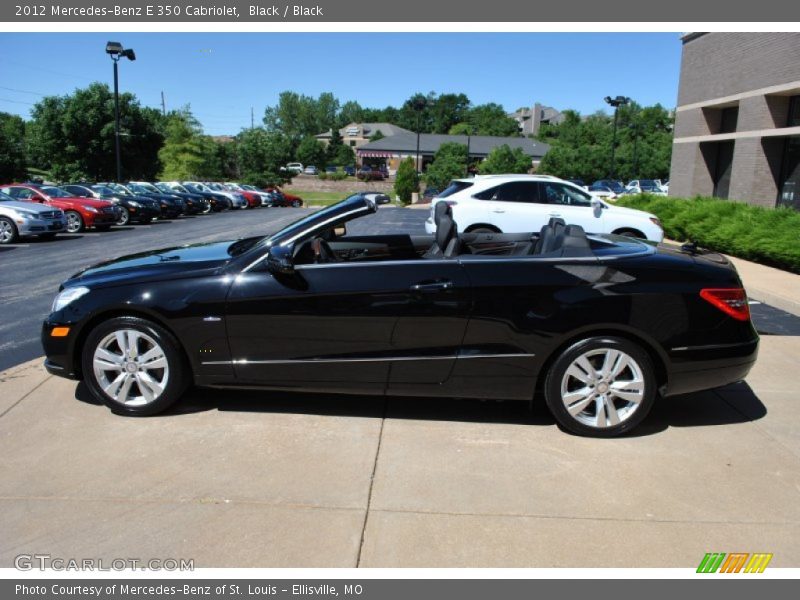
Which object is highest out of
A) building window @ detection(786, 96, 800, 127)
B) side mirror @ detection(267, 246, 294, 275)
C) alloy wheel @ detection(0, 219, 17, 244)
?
building window @ detection(786, 96, 800, 127)

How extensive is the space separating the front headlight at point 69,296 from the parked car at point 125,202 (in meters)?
18.4

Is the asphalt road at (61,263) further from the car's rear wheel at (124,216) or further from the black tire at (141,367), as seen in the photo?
the black tire at (141,367)

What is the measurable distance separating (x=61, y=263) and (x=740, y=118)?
19.7m

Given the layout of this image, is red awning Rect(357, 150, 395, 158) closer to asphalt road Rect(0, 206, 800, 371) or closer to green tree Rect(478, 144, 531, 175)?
green tree Rect(478, 144, 531, 175)

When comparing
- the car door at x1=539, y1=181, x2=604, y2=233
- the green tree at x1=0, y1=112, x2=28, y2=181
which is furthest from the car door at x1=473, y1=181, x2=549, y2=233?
the green tree at x1=0, y1=112, x2=28, y2=181

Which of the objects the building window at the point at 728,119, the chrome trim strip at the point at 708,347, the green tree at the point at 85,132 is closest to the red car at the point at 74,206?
the chrome trim strip at the point at 708,347

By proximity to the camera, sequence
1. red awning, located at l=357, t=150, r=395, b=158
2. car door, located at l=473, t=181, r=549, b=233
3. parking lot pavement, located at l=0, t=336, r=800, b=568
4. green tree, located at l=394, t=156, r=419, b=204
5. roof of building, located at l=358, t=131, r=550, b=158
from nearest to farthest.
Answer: parking lot pavement, located at l=0, t=336, r=800, b=568 → car door, located at l=473, t=181, r=549, b=233 → green tree, located at l=394, t=156, r=419, b=204 → roof of building, located at l=358, t=131, r=550, b=158 → red awning, located at l=357, t=150, r=395, b=158

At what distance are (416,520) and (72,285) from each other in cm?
298

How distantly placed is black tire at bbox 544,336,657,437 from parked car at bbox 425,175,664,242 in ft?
25.8

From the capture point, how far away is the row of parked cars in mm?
16453

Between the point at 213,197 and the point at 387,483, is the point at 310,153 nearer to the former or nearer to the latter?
the point at 213,197

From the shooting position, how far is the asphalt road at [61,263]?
7.00 meters

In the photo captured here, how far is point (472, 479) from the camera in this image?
3.68 meters

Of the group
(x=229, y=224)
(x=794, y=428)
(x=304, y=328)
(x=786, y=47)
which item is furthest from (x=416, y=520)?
(x=229, y=224)
